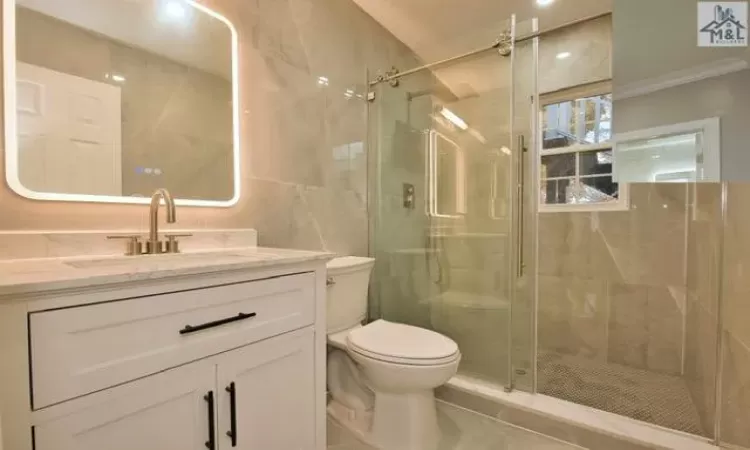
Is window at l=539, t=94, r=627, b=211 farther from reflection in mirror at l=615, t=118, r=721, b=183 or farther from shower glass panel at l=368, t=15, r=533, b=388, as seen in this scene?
shower glass panel at l=368, t=15, r=533, b=388

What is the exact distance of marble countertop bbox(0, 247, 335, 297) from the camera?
651 mm

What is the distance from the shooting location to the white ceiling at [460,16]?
6.82 ft

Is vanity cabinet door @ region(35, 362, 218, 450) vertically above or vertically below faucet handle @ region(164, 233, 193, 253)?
below

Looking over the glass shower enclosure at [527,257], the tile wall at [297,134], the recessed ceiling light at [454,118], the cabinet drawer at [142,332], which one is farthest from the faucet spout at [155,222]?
the recessed ceiling light at [454,118]

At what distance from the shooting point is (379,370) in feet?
4.69

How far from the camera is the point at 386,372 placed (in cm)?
142

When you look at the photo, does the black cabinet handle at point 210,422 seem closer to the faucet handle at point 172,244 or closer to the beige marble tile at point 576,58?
the faucet handle at point 172,244

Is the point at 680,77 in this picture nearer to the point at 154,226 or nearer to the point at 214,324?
the point at 214,324

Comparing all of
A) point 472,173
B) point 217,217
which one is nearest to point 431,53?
point 472,173

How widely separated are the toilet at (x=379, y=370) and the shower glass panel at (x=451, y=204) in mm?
491

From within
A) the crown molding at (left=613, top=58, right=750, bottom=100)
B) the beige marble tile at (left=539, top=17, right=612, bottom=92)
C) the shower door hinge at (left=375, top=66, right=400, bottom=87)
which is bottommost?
the crown molding at (left=613, top=58, right=750, bottom=100)

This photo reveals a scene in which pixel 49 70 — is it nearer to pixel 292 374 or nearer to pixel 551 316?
pixel 292 374

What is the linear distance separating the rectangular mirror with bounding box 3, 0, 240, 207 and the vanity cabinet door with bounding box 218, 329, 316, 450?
29.2 inches

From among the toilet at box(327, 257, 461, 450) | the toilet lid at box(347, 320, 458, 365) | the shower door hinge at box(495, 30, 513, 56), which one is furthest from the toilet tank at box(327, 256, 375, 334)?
the shower door hinge at box(495, 30, 513, 56)
